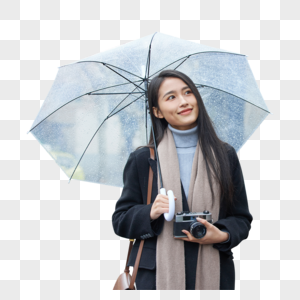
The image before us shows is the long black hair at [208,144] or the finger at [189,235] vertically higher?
the long black hair at [208,144]

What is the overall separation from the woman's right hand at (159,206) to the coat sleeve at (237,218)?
47 cm

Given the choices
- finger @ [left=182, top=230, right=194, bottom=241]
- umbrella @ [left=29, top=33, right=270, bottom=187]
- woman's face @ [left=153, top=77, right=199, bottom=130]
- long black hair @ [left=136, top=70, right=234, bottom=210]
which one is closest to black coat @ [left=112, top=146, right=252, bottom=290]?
long black hair @ [left=136, top=70, right=234, bottom=210]

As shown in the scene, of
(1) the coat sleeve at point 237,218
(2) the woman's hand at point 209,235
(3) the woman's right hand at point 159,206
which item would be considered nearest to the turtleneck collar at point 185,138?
(1) the coat sleeve at point 237,218

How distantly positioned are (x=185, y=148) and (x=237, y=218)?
2.48 ft

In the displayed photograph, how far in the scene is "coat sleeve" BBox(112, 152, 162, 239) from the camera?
9.52 feet

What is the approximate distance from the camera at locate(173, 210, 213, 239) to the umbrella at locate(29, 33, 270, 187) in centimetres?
116

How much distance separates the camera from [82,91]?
11.5 ft

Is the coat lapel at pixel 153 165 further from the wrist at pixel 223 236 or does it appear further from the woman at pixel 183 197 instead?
the wrist at pixel 223 236

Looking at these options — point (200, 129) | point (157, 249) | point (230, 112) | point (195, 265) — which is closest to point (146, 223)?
point (157, 249)

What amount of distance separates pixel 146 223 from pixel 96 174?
1.16m

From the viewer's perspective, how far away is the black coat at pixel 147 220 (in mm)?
2904

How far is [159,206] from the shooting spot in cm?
281

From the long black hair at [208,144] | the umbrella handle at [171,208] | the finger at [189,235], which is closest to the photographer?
the umbrella handle at [171,208]

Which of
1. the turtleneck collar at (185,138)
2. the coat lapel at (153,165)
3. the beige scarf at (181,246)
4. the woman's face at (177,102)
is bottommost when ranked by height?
the beige scarf at (181,246)
